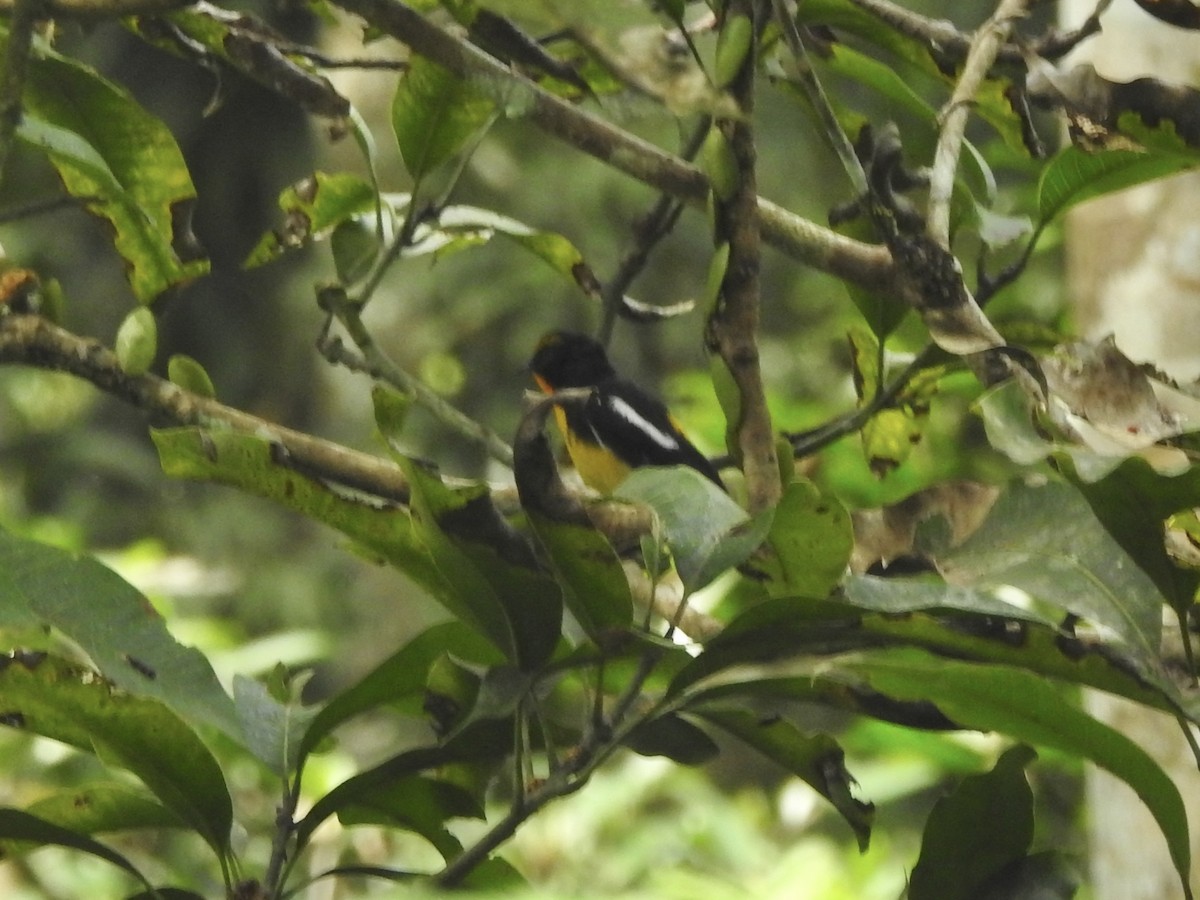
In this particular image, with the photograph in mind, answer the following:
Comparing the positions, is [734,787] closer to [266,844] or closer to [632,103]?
[266,844]

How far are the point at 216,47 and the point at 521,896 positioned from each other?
4.89ft

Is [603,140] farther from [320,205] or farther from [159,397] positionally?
[159,397]

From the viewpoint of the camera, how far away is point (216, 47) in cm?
171

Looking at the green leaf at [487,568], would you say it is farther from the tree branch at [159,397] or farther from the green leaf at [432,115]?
the green leaf at [432,115]

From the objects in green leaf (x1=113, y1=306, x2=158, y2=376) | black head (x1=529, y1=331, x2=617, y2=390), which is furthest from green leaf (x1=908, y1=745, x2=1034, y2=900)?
black head (x1=529, y1=331, x2=617, y2=390)

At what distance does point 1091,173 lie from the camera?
158cm

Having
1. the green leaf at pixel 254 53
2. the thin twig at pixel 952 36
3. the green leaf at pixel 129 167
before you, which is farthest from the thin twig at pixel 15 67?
the thin twig at pixel 952 36

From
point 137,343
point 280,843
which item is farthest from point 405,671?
point 137,343

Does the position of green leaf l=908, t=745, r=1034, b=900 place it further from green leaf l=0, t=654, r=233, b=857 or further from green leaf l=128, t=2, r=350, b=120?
green leaf l=128, t=2, r=350, b=120

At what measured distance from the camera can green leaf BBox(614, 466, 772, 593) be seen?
3.42 ft

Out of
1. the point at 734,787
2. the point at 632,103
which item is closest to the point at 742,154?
the point at 632,103

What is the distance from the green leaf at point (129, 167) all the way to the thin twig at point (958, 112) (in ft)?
2.78

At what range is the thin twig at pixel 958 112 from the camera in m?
1.40

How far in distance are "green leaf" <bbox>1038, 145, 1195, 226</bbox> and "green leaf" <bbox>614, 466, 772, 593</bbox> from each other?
699 mm
